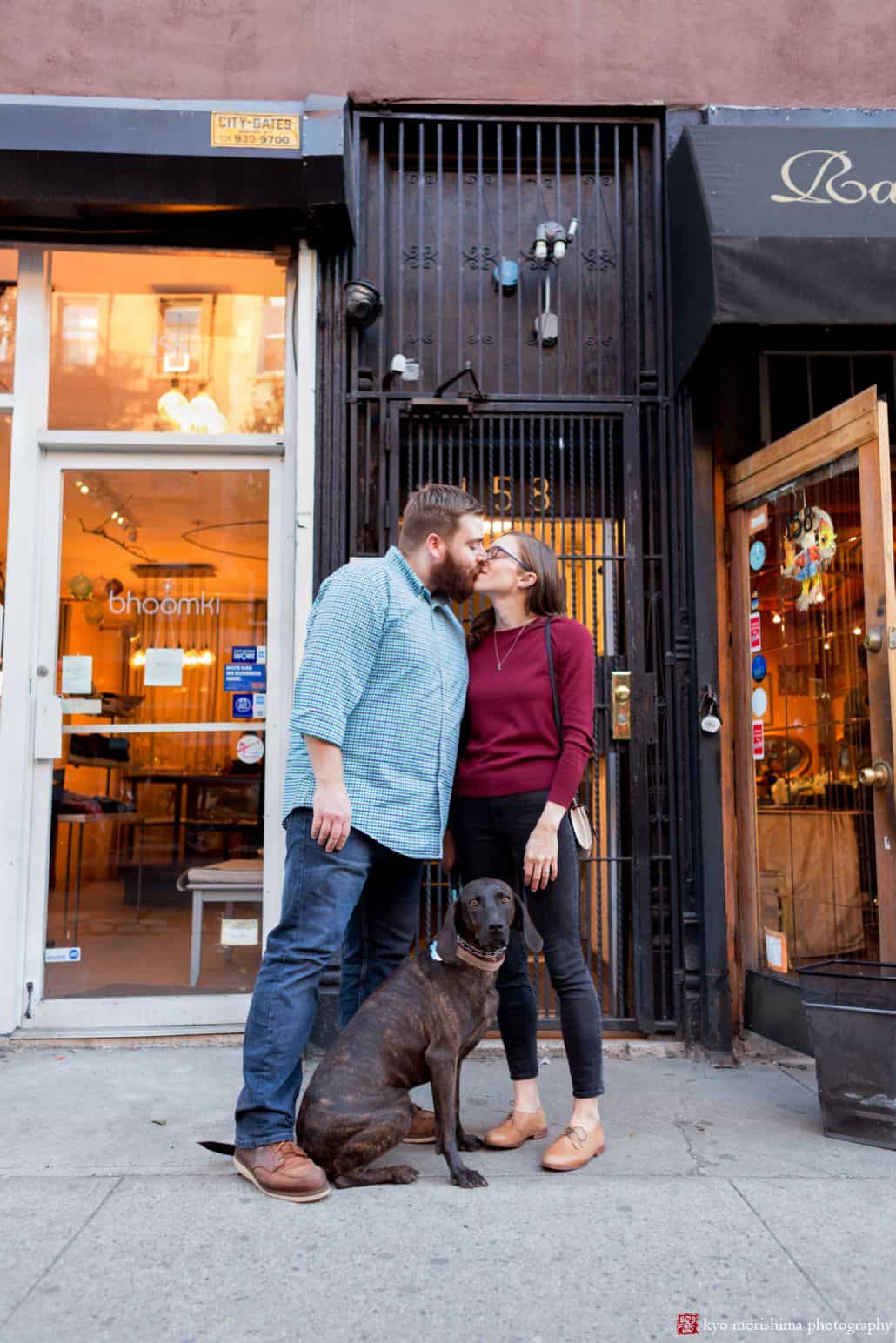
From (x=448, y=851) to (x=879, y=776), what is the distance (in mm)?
1652

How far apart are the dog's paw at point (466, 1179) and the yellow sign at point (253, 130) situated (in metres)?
4.02

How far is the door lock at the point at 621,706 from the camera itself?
14.4 feet

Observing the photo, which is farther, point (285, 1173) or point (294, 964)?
point (294, 964)

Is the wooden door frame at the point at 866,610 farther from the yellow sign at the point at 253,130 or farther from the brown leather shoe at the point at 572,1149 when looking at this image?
the yellow sign at the point at 253,130

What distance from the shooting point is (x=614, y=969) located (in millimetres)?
4418

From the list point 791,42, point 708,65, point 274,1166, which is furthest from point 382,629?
point 791,42

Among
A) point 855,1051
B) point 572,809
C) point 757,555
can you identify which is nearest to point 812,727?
point 757,555

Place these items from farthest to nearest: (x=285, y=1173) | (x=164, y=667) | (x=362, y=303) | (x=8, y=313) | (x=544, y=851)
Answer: (x=8, y=313), (x=164, y=667), (x=362, y=303), (x=544, y=851), (x=285, y=1173)

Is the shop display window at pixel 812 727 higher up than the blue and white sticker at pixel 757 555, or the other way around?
the blue and white sticker at pixel 757 555

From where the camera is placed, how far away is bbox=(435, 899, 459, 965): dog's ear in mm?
2934

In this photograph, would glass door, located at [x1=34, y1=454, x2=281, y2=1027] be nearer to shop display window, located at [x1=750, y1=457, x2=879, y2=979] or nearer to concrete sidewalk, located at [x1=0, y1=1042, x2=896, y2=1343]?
concrete sidewalk, located at [x1=0, y1=1042, x2=896, y2=1343]

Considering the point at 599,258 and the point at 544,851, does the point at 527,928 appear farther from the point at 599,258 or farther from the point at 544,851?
the point at 599,258

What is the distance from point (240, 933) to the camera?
4578 millimetres

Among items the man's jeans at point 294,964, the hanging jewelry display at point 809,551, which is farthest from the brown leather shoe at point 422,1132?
the hanging jewelry display at point 809,551
